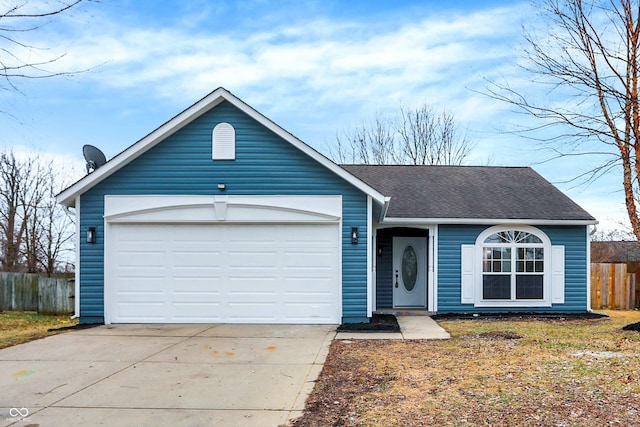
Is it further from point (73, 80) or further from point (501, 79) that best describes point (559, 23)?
point (73, 80)

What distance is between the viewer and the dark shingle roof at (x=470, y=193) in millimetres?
13828

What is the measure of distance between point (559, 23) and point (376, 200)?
16.0 feet

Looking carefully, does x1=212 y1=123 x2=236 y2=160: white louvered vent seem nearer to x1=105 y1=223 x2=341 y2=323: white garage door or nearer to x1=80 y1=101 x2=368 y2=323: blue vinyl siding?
x1=80 y1=101 x2=368 y2=323: blue vinyl siding

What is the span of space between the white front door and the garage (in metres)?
4.00

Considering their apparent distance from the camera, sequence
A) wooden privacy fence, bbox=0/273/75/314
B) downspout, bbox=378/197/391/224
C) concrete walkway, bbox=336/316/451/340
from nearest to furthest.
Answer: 1. concrete walkway, bbox=336/316/451/340
2. downspout, bbox=378/197/391/224
3. wooden privacy fence, bbox=0/273/75/314

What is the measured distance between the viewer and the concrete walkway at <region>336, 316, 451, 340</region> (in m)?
9.95

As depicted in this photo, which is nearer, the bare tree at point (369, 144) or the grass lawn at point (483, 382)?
the grass lawn at point (483, 382)

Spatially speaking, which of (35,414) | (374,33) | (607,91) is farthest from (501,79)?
(35,414)

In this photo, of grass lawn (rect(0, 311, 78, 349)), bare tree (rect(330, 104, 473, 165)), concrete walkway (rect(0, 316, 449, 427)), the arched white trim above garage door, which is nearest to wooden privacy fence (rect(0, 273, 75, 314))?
grass lawn (rect(0, 311, 78, 349))

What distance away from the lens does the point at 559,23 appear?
10.4 m

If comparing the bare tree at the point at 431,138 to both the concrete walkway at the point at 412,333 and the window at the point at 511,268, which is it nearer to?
the window at the point at 511,268

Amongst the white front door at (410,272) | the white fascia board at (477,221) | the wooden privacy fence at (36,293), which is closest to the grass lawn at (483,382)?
the white fascia board at (477,221)

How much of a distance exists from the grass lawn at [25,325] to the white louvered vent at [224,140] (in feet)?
15.9

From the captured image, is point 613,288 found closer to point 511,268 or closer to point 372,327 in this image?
point 511,268
